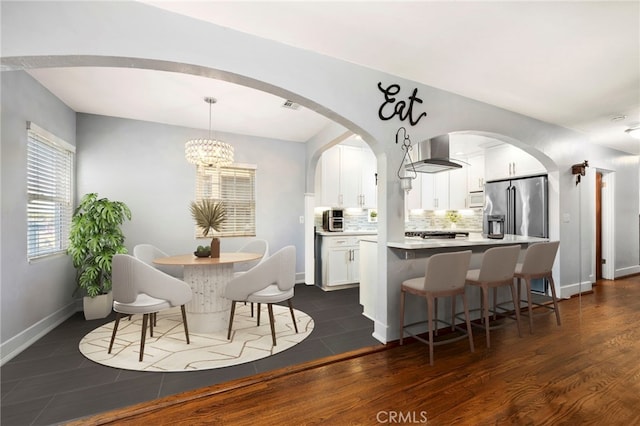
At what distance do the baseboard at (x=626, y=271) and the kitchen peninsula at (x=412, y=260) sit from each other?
3.41 m

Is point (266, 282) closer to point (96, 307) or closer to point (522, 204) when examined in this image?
point (96, 307)

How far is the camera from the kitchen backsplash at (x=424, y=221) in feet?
17.8

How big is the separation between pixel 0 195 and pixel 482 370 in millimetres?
4151

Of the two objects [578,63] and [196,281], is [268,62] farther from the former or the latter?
[578,63]

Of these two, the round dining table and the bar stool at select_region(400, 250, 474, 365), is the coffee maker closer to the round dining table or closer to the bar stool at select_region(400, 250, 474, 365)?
the bar stool at select_region(400, 250, 474, 365)

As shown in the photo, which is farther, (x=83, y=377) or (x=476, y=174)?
(x=476, y=174)

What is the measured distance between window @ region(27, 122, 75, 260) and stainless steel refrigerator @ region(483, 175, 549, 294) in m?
6.20

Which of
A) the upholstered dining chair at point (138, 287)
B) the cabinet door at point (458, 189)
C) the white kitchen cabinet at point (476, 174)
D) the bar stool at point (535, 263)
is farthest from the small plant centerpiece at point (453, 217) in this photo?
the upholstered dining chair at point (138, 287)

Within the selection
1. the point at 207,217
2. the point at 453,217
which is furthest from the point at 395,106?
the point at 453,217

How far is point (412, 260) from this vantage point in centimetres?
274

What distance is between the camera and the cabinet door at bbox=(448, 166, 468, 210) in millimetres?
5586

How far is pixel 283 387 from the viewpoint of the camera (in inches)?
76.2

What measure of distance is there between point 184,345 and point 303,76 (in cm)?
260

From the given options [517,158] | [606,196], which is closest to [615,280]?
[606,196]
